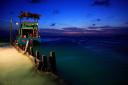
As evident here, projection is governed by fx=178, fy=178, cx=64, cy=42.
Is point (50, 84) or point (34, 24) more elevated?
point (34, 24)

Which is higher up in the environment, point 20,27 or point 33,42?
point 20,27

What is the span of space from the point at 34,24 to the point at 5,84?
27301mm

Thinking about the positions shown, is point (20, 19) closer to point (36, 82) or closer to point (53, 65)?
point (53, 65)

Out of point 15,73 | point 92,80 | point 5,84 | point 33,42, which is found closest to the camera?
point 5,84

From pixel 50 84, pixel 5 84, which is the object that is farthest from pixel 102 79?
pixel 5 84

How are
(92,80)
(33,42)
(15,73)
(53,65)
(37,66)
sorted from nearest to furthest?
1. (15,73)
2. (37,66)
3. (53,65)
4. (92,80)
5. (33,42)

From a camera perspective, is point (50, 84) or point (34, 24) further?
point (34, 24)

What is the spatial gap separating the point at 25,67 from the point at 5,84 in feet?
11.3

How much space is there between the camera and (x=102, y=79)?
14.7 m

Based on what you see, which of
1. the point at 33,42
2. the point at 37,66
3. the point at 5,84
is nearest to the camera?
the point at 5,84

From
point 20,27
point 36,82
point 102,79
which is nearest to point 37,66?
point 36,82

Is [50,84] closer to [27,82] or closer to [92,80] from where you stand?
[27,82]

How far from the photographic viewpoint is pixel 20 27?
1367 inches

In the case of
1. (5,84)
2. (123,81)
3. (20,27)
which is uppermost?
(20,27)
